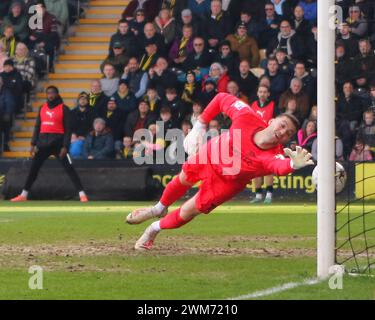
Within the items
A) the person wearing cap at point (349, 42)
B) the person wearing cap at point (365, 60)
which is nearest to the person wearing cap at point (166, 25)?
the person wearing cap at point (349, 42)

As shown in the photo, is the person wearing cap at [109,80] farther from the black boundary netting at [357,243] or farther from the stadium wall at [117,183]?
the black boundary netting at [357,243]

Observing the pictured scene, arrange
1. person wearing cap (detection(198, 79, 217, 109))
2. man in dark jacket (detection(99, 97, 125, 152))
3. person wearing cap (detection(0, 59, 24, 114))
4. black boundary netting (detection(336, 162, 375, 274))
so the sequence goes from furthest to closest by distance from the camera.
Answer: person wearing cap (detection(0, 59, 24, 114)) < man in dark jacket (detection(99, 97, 125, 152)) < person wearing cap (detection(198, 79, 217, 109)) < black boundary netting (detection(336, 162, 375, 274))

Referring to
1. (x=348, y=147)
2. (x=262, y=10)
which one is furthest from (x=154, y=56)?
(x=348, y=147)

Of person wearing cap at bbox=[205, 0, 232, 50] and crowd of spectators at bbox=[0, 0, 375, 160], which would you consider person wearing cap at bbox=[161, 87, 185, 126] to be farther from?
person wearing cap at bbox=[205, 0, 232, 50]

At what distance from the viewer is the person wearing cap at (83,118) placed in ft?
82.6

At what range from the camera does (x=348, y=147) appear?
74.2 feet

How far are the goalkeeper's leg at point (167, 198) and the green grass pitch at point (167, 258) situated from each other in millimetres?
396

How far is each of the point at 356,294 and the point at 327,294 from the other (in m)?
0.25

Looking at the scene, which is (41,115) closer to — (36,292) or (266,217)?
(266,217)

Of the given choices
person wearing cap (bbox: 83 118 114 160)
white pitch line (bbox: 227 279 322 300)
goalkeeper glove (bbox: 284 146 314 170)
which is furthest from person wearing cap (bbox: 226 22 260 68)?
white pitch line (bbox: 227 279 322 300)

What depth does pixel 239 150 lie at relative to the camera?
39.1ft

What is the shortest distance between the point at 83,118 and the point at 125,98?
1029mm

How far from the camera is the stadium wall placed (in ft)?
75.3

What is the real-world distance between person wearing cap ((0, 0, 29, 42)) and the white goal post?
60.5 feet
